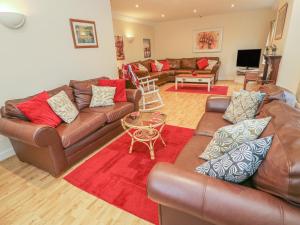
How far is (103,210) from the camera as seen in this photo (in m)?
→ 1.57

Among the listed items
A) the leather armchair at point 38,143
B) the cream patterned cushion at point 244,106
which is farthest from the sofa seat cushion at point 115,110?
the cream patterned cushion at point 244,106

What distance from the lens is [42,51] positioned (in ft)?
8.72

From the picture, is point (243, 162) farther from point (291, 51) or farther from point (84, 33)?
point (291, 51)

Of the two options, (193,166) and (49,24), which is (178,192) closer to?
(193,166)

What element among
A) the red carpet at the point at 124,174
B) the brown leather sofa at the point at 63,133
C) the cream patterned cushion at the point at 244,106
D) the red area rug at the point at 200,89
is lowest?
the red carpet at the point at 124,174

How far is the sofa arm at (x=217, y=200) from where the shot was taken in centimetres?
78

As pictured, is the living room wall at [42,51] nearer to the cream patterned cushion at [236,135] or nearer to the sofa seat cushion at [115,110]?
the sofa seat cushion at [115,110]

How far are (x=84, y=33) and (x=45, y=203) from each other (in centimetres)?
283

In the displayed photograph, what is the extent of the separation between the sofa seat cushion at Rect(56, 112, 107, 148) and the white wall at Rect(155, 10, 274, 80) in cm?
603

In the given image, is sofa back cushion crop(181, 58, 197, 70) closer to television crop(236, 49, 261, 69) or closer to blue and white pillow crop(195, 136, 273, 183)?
television crop(236, 49, 261, 69)

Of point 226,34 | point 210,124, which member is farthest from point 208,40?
point 210,124

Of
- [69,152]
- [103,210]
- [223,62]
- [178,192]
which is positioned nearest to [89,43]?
[69,152]

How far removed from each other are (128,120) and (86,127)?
1.81 ft

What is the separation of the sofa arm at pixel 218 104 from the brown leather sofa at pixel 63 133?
1.33m
